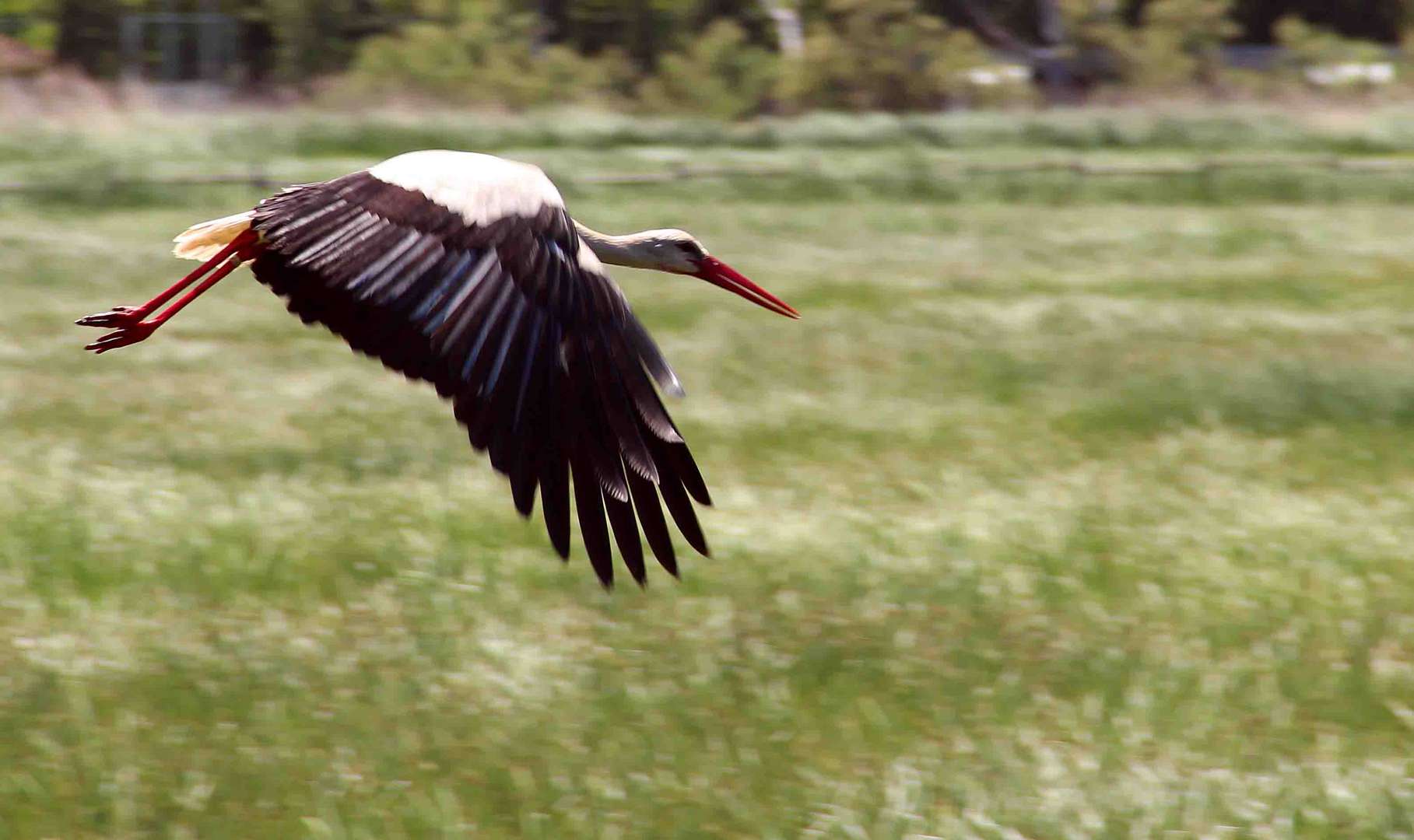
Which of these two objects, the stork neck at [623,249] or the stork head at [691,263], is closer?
the stork neck at [623,249]

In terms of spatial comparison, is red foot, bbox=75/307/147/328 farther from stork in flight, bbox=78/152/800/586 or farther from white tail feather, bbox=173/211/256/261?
stork in flight, bbox=78/152/800/586

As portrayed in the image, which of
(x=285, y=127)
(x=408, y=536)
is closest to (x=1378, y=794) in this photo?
(x=408, y=536)

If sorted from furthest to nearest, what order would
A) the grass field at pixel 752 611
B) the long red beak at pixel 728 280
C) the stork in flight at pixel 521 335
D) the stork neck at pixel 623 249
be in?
1. the long red beak at pixel 728 280
2. the stork neck at pixel 623 249
3. the grass field at pixel 752 611
4. the stork in flight at pixel 521 335

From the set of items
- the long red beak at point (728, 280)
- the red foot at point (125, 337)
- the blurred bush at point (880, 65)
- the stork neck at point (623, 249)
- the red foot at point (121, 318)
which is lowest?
the blurred bush at point (880, 65)

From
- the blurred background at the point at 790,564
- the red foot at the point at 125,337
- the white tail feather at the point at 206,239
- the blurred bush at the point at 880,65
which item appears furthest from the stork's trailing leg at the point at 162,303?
the blurred bush at the point at 880,65

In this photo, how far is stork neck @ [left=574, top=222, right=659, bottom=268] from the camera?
4.38 m

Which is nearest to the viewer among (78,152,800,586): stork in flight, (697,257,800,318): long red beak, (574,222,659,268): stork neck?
(78,152,800,586): stork in flight

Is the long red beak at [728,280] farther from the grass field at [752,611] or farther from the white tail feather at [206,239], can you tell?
the white tail feather at [206,239]

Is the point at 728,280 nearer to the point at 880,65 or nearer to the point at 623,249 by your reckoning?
the point at 623,249

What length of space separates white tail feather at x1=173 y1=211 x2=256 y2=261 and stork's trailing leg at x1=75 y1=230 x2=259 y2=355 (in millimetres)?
125

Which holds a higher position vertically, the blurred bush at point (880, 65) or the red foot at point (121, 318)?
the red foot at point (121, 318)

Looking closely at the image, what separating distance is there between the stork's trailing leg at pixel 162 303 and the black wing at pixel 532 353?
40 centimetres

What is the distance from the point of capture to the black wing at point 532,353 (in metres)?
3.60

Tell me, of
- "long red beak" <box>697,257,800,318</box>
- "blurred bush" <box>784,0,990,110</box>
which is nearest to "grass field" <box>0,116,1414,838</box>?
"long red beak" <box>697,257,800,318</box>
